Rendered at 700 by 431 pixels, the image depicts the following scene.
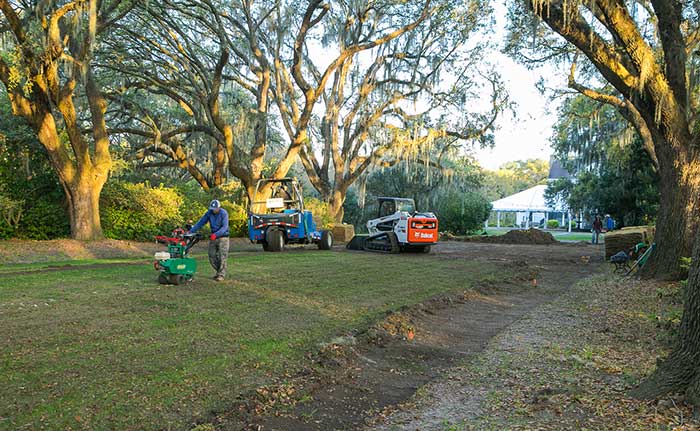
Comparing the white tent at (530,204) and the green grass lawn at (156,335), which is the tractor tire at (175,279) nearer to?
the green grass lawn at (156,335)

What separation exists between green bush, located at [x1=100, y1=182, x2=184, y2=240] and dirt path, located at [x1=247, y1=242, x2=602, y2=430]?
11513 mm

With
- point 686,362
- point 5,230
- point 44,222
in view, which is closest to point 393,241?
point 44,222

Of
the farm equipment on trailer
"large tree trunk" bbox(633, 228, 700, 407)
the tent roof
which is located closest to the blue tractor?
the farm equipment on trailer

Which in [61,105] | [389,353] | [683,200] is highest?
[61,105]

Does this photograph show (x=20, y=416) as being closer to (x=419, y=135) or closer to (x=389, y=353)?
(x=389, y=353)

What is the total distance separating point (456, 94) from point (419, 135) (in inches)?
110

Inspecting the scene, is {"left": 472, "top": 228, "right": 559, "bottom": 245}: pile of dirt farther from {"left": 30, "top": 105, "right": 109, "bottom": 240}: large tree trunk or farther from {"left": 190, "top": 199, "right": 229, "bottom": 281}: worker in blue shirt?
{"left": 190, "top": 199, "right": 229, "bottom": 281}: worker in blue shirt

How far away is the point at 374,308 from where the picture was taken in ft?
29.0

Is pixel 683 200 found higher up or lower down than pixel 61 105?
lower down

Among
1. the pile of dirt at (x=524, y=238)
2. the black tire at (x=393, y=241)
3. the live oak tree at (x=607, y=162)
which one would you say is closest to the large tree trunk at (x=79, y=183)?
the black tire at (x=393, y=241)

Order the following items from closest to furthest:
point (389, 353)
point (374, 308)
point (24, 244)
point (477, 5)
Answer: point (389, 353), point (374, 308), point (24, 244), point (477, 5)

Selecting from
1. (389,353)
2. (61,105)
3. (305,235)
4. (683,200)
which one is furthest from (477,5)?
(389,353)

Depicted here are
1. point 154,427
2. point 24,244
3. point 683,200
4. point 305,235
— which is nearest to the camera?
point 154,427

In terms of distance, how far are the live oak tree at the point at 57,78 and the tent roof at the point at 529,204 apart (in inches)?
1454
